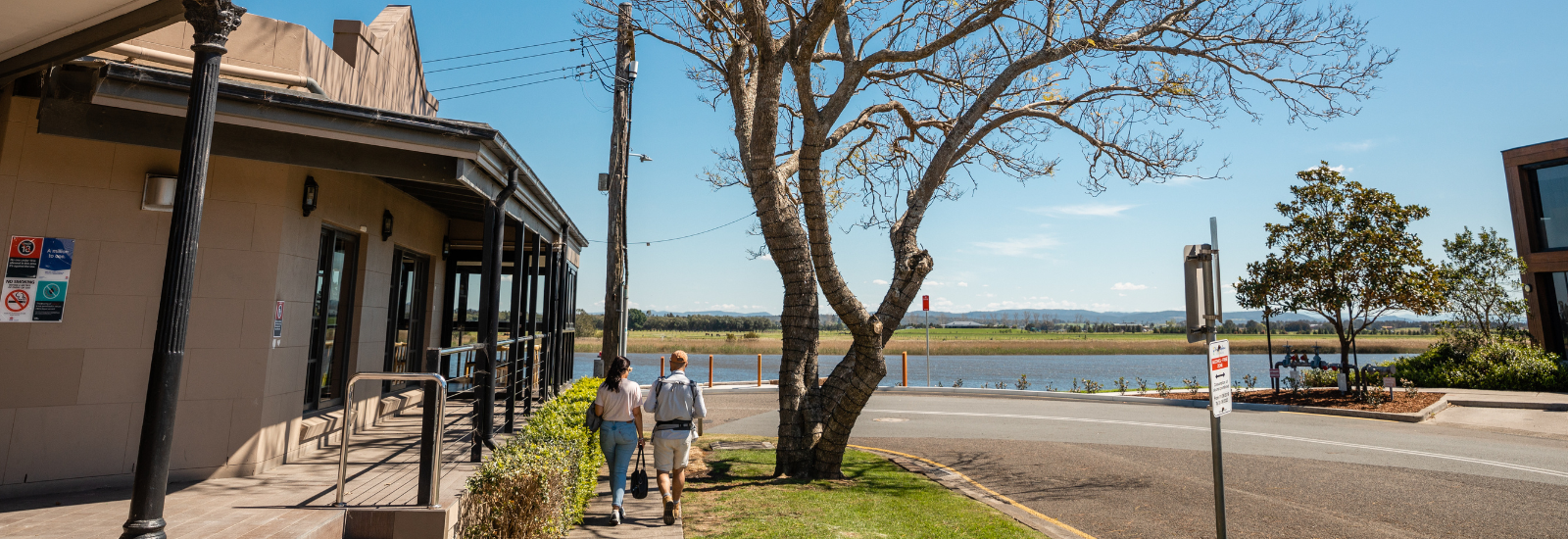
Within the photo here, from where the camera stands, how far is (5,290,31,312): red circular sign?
495 centimetres

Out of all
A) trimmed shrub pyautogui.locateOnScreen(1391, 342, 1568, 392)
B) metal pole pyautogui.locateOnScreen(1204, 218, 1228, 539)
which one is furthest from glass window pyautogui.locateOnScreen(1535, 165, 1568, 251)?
metal pole pyautogui.locateOnScreen(1204, 218, 1228, 539)

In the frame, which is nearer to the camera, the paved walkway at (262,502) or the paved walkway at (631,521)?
the paved walkway at (262,502)

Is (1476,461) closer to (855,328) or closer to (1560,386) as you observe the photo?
(855,328)

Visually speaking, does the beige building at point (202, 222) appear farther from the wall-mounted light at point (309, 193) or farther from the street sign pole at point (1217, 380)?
the street sign pole at point (1217, 380)

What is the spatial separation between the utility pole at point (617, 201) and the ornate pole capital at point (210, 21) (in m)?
8.00

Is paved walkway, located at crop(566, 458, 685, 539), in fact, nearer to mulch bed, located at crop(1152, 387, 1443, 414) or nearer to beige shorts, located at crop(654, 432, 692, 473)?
beige shorts, located at crop(654, 432, 692, 473)

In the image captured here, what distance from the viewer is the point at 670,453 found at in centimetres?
612

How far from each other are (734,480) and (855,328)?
2.31m

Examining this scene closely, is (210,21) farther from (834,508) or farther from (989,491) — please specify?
(989,491)

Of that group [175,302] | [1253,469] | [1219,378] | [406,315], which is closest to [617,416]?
[175,302]

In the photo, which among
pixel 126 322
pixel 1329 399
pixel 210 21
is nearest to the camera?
pixel 210 21

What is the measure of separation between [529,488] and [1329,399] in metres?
19.3

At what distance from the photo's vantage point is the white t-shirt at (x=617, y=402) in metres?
5.96

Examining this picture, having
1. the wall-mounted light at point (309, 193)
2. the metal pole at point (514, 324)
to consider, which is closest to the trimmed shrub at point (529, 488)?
the metal pole at point (514, 324)
